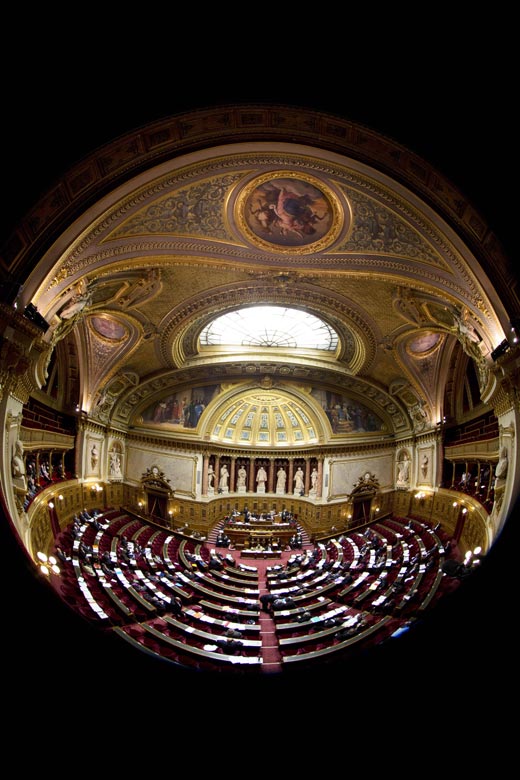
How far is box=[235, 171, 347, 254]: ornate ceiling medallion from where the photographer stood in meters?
8.50

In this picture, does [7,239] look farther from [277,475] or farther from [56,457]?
[277,475]

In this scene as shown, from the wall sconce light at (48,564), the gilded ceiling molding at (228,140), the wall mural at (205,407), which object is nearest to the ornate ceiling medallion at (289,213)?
the gilded ceiling molding at (228,140)

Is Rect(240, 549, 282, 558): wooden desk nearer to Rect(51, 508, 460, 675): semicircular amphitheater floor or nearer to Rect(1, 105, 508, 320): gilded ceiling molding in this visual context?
Rect(51, 508, 460, 675): semicircular amphitheater floor

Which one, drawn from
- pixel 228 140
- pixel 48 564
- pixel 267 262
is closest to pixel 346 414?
pixel 267 262

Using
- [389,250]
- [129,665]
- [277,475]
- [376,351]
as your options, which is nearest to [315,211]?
[389,250]

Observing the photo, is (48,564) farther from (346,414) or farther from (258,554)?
(346,414)

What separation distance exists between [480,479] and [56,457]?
1847 cm

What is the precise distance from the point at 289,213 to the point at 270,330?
30.5ft

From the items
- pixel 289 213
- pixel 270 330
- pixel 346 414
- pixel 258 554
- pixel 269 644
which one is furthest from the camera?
pixel 346 414

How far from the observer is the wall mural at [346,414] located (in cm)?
2203

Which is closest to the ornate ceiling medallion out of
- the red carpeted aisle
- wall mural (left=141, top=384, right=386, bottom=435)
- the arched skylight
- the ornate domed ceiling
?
the ornate domed ceiling

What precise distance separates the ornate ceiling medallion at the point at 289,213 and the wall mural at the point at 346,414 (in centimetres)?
1344

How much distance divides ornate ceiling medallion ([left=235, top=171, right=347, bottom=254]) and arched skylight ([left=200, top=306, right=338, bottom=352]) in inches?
199

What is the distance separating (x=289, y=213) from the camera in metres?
9.23
